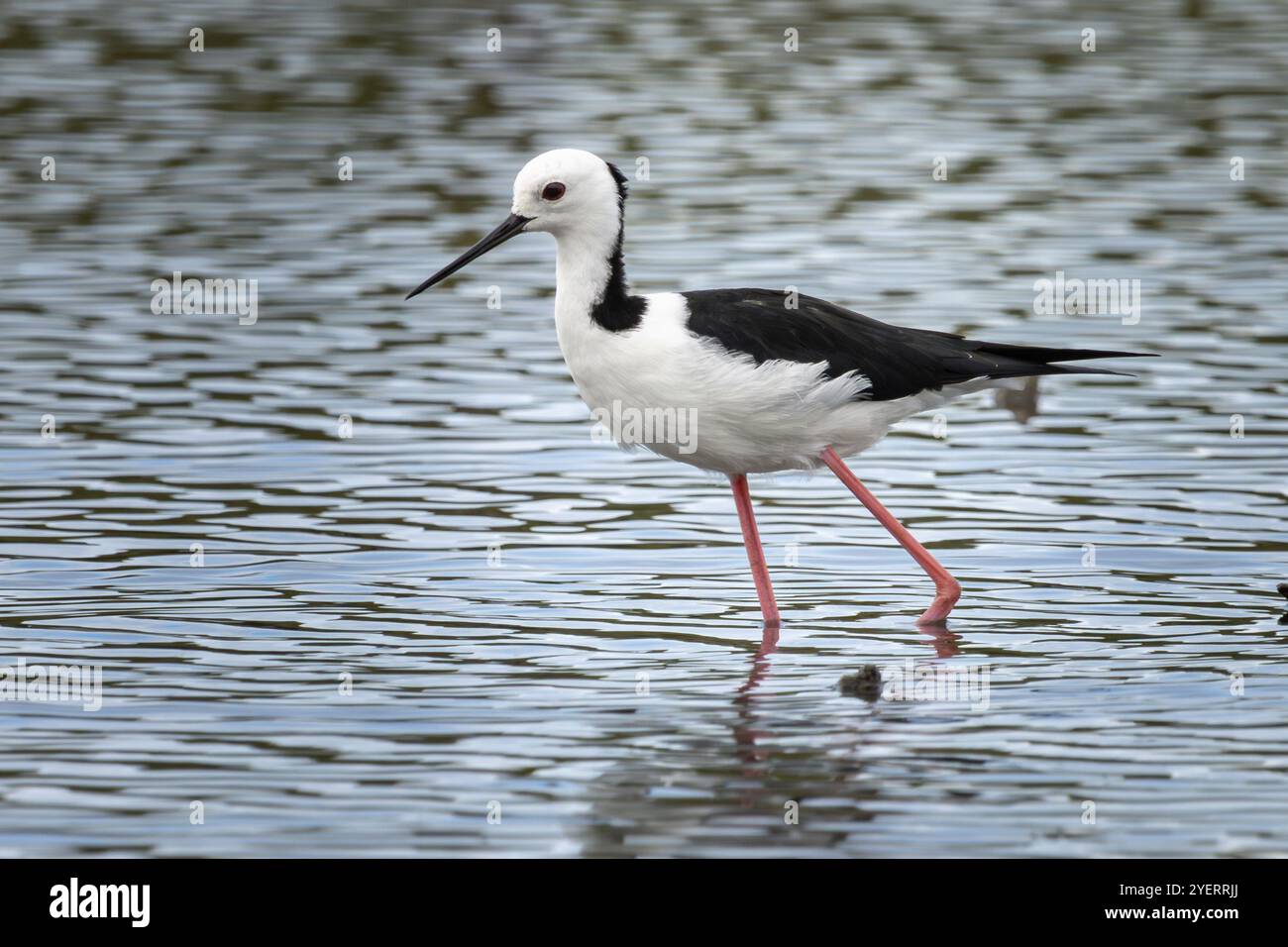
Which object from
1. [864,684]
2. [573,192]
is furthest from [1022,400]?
[864,684]

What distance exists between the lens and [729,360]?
9.25 m

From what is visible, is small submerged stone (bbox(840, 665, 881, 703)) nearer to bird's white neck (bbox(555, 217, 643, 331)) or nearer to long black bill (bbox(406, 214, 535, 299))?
bird's white neck (bbox(555, 217, 643, 331))

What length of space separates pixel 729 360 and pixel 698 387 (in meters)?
0.18

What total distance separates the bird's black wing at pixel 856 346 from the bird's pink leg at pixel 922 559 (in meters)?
0.36

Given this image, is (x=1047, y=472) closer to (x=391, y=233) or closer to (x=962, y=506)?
(x=962, y=506)

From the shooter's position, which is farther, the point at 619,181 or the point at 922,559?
the point at 922,559

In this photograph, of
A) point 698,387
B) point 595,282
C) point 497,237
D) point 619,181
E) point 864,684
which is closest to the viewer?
point 864,684

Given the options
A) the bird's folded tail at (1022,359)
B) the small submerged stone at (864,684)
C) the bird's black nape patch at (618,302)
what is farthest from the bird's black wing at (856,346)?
the small submerged stone at (864,684)

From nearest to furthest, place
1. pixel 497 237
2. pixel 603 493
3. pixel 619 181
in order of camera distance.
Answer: pixel 619 181, pixel 497 237, pixel 603 493

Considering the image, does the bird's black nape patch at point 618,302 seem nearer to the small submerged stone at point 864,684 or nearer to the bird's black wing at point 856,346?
the bird's black wing at point 856,346

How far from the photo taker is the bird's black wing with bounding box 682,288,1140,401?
30.8 feet

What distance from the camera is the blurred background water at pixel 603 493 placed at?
7469 mm

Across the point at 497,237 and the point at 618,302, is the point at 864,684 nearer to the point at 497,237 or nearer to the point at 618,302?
the point at 618,302

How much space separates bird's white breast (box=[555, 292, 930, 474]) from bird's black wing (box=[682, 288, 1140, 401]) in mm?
67
